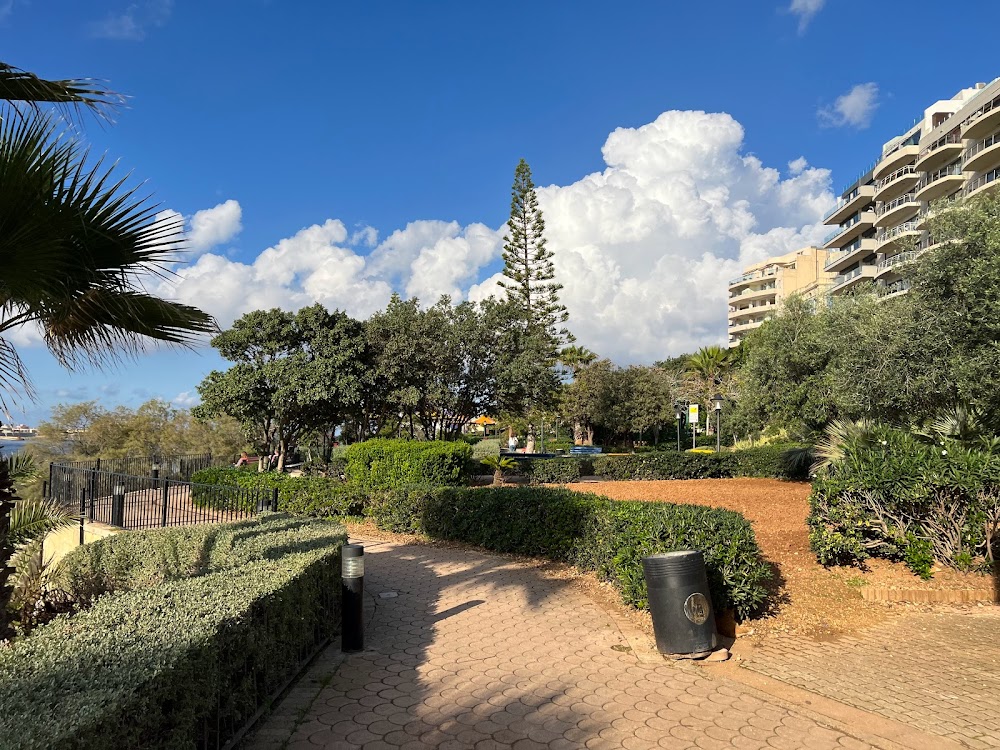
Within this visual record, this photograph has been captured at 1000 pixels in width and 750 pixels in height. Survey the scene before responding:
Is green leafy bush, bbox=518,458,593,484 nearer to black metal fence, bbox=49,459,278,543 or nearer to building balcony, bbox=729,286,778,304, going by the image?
black metal fence, bbox=49,459,278,543

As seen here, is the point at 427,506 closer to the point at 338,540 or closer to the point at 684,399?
the point at 338,540

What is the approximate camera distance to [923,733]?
382 centimetres

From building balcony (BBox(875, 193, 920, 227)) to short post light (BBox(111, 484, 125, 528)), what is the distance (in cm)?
5619

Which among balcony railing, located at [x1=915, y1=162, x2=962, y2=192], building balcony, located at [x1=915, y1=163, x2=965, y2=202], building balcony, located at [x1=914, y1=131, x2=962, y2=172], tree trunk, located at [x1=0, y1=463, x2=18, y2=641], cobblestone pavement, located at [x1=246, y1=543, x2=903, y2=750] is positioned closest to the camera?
→ cobblestone pavement, located at [x1=246, y1=543, x2=903, y2=750]

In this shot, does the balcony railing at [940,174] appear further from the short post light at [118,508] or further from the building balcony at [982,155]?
the short post light at [118,508]

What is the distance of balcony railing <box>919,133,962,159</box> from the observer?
152ft

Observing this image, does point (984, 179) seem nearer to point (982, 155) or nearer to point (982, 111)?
point (982, 155)

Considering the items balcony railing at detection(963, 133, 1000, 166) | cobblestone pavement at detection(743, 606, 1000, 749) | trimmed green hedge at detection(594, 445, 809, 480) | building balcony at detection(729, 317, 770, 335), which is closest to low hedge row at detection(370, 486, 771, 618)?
cobblestone pavement at detection(743, 606, 1000, 749)

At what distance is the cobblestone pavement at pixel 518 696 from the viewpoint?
3734 mm

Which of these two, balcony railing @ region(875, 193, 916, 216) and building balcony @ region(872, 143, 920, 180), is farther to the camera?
building balcony @ region(872, 143, 920, 180)

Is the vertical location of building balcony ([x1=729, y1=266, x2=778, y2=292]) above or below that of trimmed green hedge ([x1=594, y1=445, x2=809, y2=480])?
above

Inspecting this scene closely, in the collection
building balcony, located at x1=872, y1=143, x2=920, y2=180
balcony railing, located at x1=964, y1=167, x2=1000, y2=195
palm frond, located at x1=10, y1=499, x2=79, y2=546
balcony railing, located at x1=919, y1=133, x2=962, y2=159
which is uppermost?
building balcony, located at x1=872, y1=143, x2=920, y2=180

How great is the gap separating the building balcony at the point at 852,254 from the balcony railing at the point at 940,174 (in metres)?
6.10

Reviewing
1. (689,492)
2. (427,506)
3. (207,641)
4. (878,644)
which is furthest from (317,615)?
(689,492)
